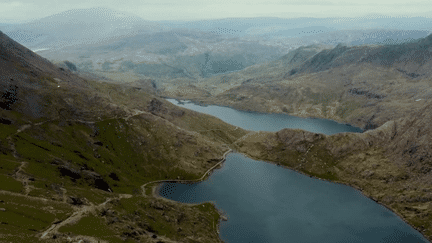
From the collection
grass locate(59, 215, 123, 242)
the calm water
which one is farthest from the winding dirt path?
the calm water

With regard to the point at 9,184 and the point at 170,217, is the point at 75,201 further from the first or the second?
the point at 170,217

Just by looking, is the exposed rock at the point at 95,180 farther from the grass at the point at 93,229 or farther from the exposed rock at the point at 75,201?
the grass at the point at 93,229

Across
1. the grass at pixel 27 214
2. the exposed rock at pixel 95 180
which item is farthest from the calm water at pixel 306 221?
the grass at pixel 27 214

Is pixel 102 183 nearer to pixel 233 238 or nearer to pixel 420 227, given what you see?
pixel 233 238

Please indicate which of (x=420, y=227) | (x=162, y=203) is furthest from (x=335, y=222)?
(x=162, y=203)

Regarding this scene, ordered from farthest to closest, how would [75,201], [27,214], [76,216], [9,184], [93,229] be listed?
[75,201] < [9,184] < [76,216] < [93,229] < [27,214]

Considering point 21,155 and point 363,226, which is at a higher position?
point 21,155

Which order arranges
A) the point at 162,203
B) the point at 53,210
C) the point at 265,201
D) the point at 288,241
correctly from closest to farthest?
the point at 53,210 < the point at 288,241 < the point at 162,203 < the point at 265,201

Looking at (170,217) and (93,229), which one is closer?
(93,229)

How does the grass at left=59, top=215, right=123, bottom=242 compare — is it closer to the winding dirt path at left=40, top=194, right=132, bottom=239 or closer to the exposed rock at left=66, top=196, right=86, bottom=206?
the winding dirt path at left=40, top=194, right=132, bottom=239

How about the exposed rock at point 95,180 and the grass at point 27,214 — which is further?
the exposed rock at point 95,180

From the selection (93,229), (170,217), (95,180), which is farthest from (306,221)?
(95,180)
